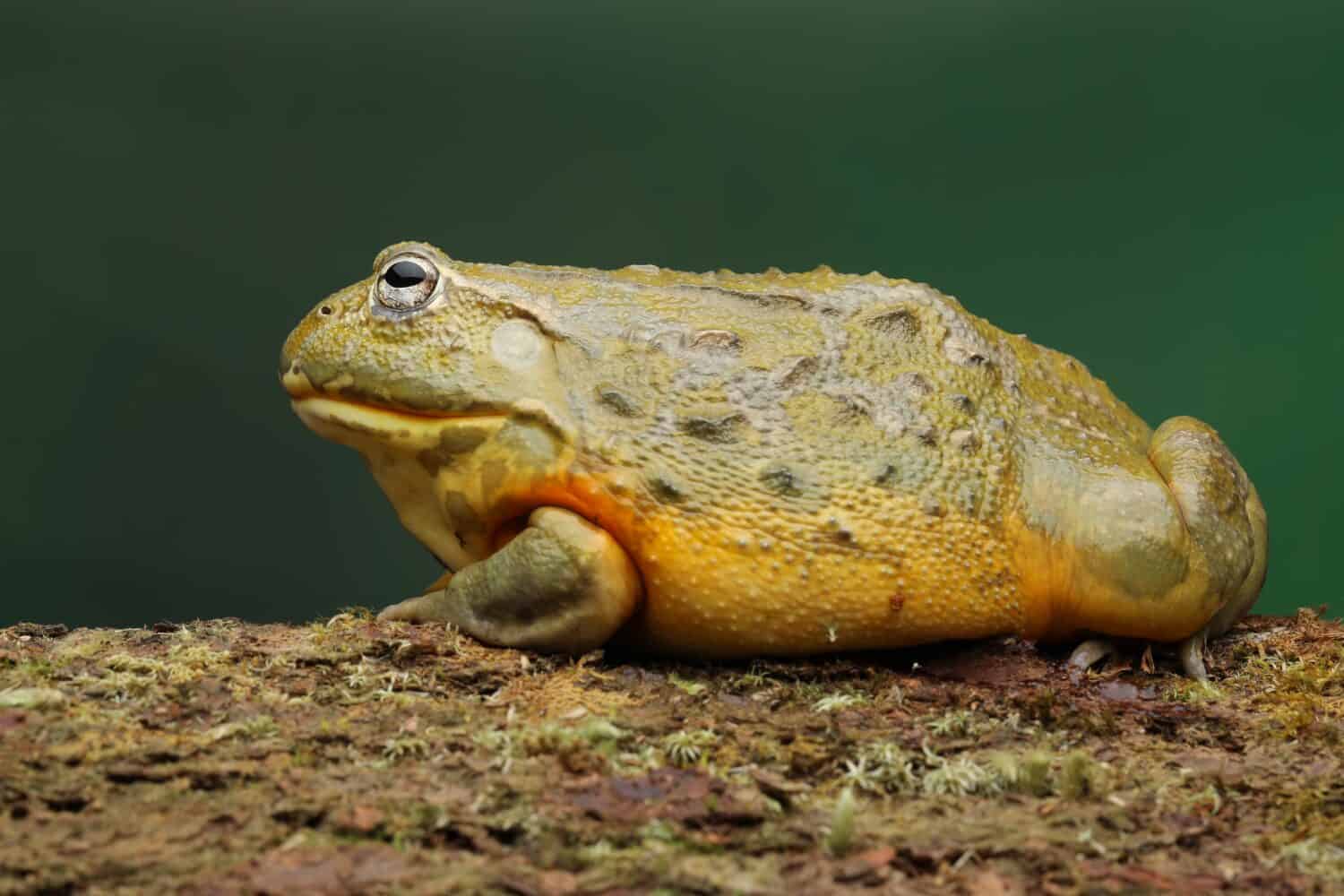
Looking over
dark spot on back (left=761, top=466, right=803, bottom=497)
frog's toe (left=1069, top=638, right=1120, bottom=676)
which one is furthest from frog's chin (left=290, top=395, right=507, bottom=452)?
frog's toe (left=1069, top=638, right=1120, bottom=676)

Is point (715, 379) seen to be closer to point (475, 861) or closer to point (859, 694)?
point (859, 694)

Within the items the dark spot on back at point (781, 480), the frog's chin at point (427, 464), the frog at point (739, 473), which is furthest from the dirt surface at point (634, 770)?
the dark spot on back at point (781, 480)

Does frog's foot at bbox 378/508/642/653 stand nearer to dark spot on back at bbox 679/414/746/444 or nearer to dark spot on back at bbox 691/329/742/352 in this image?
dark spot on back at bbox 679/414/746/444

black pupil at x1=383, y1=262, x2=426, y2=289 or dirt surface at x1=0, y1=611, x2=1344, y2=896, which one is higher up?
black pupil at x1=383, y1=262, x2=426, y2=289

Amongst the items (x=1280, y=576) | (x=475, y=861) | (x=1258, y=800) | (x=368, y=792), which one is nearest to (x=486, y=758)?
(x=368, y=792)

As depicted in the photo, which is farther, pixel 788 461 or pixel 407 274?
pixel 407 274

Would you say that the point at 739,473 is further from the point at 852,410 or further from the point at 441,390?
the point at 441,390

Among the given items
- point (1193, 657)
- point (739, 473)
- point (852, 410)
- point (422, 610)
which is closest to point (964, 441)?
point (852, 410)
